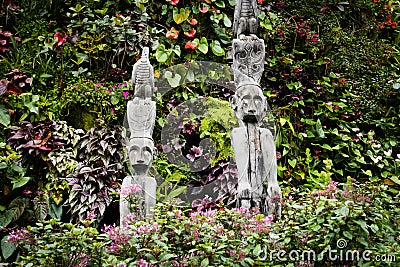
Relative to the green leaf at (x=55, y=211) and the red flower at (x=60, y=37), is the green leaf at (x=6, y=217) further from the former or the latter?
the red flower at (x=60, y=37)

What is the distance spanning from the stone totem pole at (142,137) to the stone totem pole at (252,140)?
26.7 inches

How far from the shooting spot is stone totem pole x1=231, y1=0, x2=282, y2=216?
3814 mm

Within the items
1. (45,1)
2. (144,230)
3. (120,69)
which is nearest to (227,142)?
(120,69)

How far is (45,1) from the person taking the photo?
23.5 feet

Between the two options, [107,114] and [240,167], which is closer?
[240,167]

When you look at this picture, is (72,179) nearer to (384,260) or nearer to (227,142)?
(227,142)

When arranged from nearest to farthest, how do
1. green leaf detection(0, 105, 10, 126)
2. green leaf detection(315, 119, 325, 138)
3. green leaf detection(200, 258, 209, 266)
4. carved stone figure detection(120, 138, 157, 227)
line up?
green leaf detection(200, 258, 209, 266), carved stone figure detection(120, 138, 157, 227), green leaf detection(0, 105, 10, 126), green leaf detection(315, 119, 325, 138)

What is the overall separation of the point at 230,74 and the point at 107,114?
156 centimetres

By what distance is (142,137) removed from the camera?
169 inches

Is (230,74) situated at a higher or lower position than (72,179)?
higher

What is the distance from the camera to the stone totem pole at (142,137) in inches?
165

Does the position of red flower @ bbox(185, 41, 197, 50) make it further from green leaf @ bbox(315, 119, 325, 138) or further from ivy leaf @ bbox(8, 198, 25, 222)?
ivy leaf @ bbox(8, 198, 25, 222)

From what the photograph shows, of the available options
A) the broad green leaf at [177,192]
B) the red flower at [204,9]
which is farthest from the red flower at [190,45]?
the broad green leaf at [177,192]

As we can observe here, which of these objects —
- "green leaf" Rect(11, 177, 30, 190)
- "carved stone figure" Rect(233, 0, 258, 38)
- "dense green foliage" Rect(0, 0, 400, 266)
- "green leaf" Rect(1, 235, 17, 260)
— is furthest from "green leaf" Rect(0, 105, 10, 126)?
"carved stone figure" Rect(233, 0, 258, 38)
